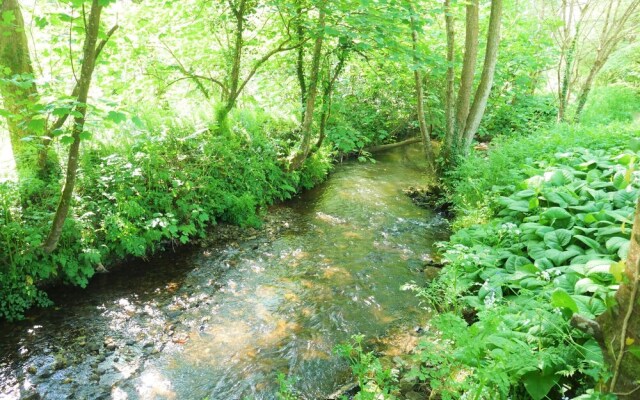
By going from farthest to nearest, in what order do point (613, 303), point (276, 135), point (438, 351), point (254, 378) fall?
point (276, 135)
point (254, 378)
point (438, 351)
point (613, 303)

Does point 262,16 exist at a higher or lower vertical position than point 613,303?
higher

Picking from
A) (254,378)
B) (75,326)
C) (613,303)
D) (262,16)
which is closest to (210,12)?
(262,16)

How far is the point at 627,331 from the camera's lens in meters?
2.16

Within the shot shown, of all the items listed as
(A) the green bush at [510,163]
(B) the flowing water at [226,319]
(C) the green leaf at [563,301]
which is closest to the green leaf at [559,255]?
(C) the green leaf at [563,301]

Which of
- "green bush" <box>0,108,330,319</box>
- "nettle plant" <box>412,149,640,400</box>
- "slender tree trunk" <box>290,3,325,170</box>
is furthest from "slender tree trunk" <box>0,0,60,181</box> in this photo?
"nettle plant" <box>412,149,640,400</box>

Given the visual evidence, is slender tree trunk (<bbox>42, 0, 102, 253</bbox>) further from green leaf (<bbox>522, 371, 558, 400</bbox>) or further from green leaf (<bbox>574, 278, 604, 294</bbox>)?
green leaf (<bbox>574, 278, 604, 294</bbox>)

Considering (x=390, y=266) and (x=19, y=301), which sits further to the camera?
(x=390, y=266)

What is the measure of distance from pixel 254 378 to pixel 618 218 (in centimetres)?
426

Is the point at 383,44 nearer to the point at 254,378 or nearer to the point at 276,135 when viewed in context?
the point at 276,135

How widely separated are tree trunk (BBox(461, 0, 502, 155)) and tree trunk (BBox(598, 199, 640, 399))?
24.7 feet

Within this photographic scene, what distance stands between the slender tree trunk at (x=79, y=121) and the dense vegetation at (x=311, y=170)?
0.02 metres

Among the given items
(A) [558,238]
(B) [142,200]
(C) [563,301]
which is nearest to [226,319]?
(B) [142,200]

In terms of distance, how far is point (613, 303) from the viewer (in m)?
2.27

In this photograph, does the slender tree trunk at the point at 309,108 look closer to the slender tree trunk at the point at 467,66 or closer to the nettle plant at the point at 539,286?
the slender tree trunk at the point at 467,66
